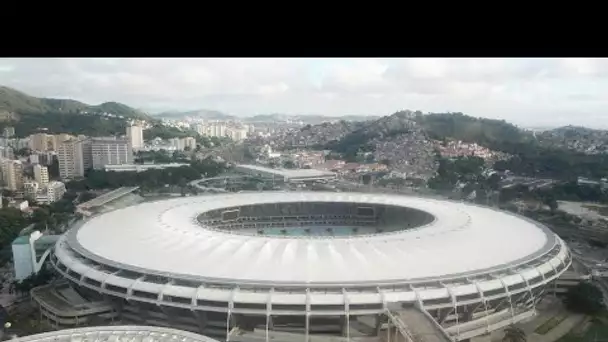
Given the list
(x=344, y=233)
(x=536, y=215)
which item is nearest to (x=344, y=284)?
(x=344, y=233)

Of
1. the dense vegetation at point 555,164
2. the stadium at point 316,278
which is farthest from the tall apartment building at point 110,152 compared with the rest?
the dense vegetation at point 555,164

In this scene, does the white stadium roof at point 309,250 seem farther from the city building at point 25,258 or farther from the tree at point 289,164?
the tree at point 289,164

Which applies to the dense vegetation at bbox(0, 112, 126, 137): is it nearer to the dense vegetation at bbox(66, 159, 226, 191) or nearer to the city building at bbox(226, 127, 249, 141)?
the dense vegetation at bbox(66, 159, 226, 191)

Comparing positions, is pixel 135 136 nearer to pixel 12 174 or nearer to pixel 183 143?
pixel 183 143

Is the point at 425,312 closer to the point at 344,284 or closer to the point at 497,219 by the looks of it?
the point at 344,284

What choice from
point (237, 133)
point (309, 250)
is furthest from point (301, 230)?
point (237, 133)

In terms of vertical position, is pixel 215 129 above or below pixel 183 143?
above

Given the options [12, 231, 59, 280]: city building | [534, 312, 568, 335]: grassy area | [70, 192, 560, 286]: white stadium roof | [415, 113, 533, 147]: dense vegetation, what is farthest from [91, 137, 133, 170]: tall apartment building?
[534, 312, 568, 335]: grassy area
